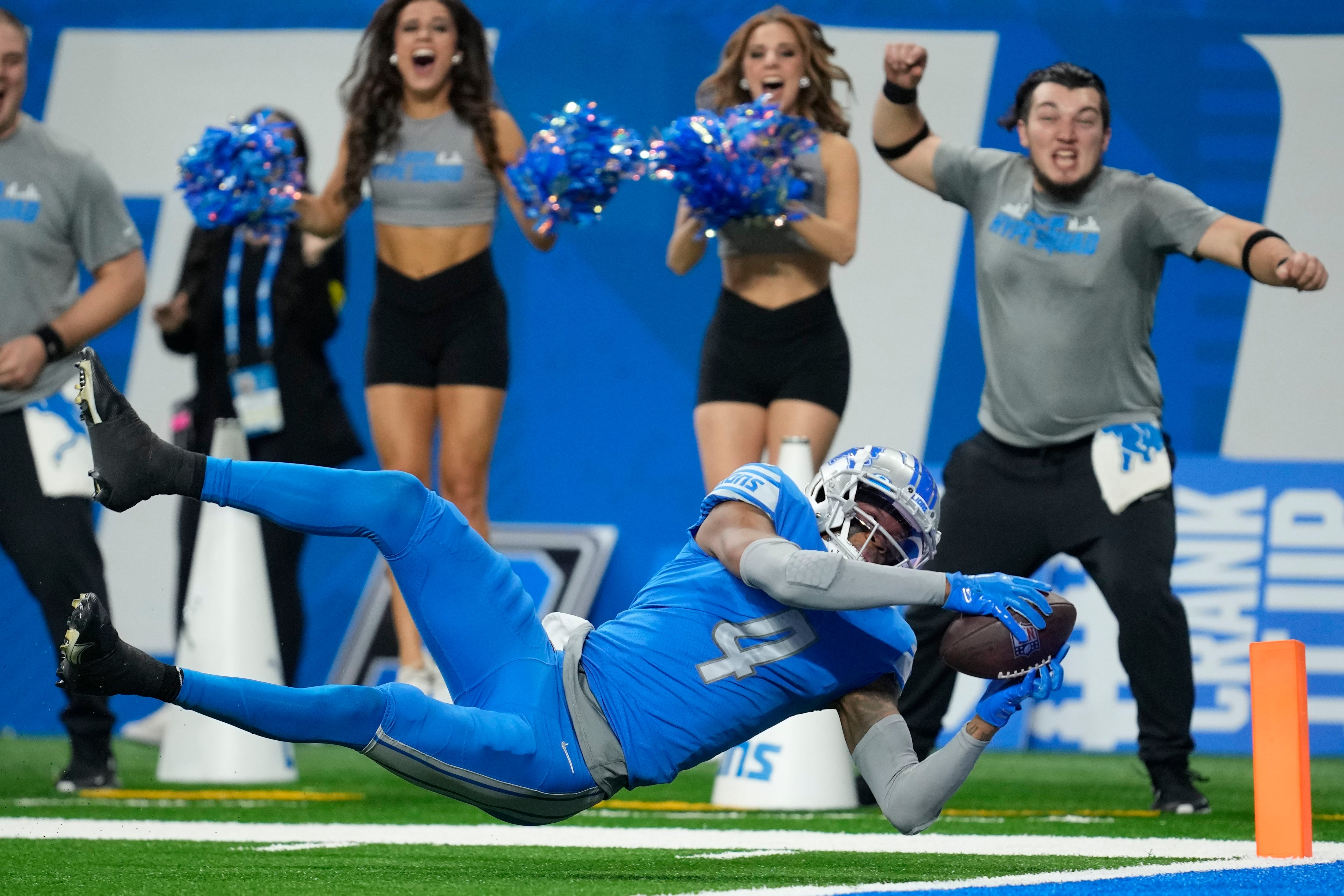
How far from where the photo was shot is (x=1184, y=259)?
8.59 metres

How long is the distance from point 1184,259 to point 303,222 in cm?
443

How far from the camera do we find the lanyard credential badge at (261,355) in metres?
7.07

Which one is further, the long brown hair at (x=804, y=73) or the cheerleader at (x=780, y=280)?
the long brown hair at (x=804, y=73)

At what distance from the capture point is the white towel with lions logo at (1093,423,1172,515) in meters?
5.45

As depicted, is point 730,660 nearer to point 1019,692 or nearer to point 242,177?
point 1019,692

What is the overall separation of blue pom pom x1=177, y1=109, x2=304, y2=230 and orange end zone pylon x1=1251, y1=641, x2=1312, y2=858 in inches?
146

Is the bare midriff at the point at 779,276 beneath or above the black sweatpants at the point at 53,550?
above

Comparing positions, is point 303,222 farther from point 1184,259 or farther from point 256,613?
point 1184,259

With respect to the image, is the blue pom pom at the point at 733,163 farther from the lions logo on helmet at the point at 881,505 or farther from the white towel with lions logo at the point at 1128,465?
the lions logo on helmet at the point at 881,505

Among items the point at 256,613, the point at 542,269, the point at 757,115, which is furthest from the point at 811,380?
the point at 542,269

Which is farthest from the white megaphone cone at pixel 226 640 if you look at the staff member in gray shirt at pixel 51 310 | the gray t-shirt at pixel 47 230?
the gray t-shirt at pixel 47 230

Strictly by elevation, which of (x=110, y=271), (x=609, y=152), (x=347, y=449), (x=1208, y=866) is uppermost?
(x=609, y=152)

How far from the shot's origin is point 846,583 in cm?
350

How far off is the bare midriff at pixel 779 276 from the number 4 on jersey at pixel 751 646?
261cm
